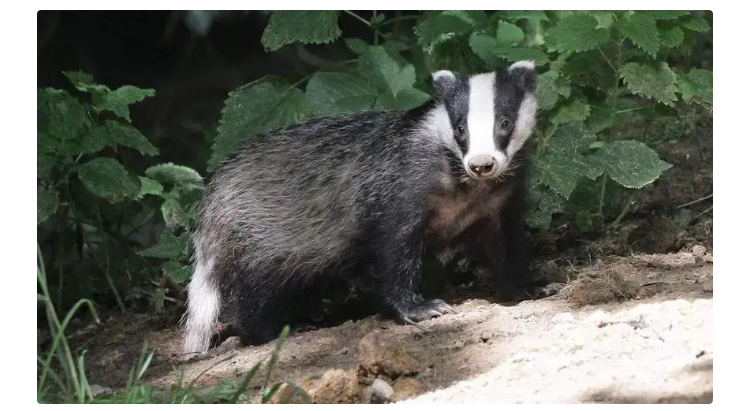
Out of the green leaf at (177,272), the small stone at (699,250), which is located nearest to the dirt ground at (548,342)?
the small stone at (699,250)

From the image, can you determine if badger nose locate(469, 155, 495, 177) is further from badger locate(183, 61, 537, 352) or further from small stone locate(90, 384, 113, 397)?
small stone locate(90, 384, 113, 397)

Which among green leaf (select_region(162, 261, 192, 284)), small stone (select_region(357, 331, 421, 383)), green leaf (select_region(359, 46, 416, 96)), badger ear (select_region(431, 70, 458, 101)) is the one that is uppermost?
green leaf (select_region(359, 46, 416, 96))

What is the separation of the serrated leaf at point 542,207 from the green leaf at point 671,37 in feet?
2.19

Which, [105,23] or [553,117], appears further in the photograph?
[105,23]

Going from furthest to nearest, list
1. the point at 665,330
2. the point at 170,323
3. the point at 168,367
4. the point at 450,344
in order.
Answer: the point at 170,323 → the point at 168,367 → the point at 450,344 → the point at 665,330

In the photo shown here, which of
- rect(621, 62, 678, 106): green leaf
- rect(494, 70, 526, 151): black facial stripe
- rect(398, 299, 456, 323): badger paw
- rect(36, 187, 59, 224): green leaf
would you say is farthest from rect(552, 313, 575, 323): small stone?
rect(36, 187, 59, 224): green leaf

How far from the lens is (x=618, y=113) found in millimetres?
3895

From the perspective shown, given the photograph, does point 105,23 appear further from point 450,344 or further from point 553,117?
point 450,344

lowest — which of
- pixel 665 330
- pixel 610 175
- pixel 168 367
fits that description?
pixel 168 367

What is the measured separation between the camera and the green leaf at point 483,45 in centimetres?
373

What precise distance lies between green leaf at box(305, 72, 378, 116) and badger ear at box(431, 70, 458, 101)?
29 centimetres

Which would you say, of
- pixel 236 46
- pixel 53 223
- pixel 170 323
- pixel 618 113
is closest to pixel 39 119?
pixel 53 223

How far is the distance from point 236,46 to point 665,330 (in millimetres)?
3169

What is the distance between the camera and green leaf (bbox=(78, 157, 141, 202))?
372cm
